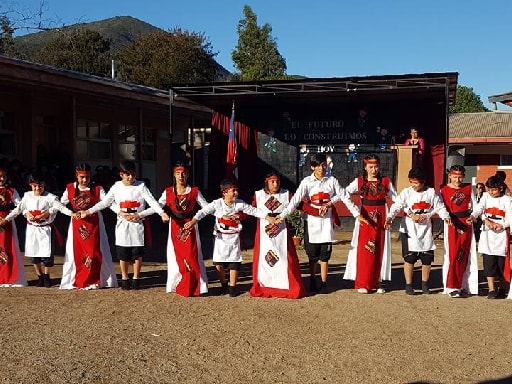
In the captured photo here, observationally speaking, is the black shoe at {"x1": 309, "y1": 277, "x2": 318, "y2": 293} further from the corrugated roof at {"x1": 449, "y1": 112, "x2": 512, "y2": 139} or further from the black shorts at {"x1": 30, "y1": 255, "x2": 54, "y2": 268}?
the corrugated roof at {"x1": 449, "y1": 112, "x2": 512, "y2": 139}

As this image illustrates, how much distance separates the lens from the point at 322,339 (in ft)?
18.6

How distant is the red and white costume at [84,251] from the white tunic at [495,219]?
180 inches

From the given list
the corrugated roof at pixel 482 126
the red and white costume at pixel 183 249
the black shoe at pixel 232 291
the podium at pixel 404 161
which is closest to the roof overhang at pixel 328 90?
the podium at pixel 404 161

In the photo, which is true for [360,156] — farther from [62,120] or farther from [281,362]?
[281,362]

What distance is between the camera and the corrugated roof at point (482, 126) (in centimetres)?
2488

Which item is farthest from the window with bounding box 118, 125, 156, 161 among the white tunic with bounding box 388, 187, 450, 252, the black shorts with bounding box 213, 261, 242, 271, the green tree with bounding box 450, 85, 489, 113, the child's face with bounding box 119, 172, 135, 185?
the green tree with bounding box 450, 85, 489, 113

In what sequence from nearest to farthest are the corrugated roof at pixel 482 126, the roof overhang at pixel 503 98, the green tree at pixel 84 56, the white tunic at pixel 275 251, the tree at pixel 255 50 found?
the white tunic at pixel 275 251 → the roof overhang at pixel 503 98 → the corrugated roof at pixel 482 126 → the green tree at pixel 84 56 → the tree at pixel 255 50

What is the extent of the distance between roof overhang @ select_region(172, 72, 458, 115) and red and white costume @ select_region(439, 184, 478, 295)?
565cm

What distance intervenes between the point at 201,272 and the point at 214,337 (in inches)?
79.8

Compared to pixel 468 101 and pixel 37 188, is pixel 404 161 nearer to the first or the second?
pixel 37 188

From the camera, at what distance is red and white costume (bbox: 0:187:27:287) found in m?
8.16

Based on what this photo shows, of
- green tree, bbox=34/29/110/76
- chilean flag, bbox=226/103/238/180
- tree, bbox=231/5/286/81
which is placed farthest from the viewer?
tree, bbox=231/5/286/81

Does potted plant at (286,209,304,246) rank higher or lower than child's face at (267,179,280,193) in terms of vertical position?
lower

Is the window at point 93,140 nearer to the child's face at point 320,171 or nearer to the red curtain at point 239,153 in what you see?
the red curtain at point 239,153
